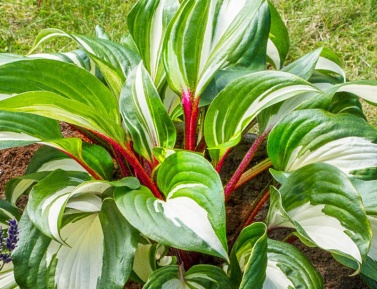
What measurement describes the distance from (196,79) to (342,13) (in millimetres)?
1338

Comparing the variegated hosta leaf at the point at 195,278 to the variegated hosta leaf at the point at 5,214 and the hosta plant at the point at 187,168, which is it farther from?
the variegated hosta leaf at the point at 5,214

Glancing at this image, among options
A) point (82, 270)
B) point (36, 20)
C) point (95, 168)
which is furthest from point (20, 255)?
point (36, 20)

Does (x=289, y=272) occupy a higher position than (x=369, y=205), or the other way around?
(x=369, y=205)

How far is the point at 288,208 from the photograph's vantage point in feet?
4.24

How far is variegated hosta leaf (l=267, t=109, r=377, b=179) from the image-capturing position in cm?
130

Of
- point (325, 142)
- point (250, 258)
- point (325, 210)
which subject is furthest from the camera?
point (325, 142)

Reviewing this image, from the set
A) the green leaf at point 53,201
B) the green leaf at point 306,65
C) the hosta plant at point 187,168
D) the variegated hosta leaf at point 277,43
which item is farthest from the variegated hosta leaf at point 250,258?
the variegated hosta leaf at point 277,43

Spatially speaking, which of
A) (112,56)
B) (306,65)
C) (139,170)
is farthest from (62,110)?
(306,65)

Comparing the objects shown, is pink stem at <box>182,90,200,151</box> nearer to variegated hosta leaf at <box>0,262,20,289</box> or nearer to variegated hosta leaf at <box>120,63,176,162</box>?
variegated hosta leaf at <box>120,63,176,162</box>

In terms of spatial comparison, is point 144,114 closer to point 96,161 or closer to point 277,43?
point 96,161

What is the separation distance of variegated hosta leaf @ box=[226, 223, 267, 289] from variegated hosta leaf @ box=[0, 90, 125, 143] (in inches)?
13.2

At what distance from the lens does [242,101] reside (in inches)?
53.4

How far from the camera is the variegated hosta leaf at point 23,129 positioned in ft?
4.30

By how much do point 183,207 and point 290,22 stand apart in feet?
5.09
